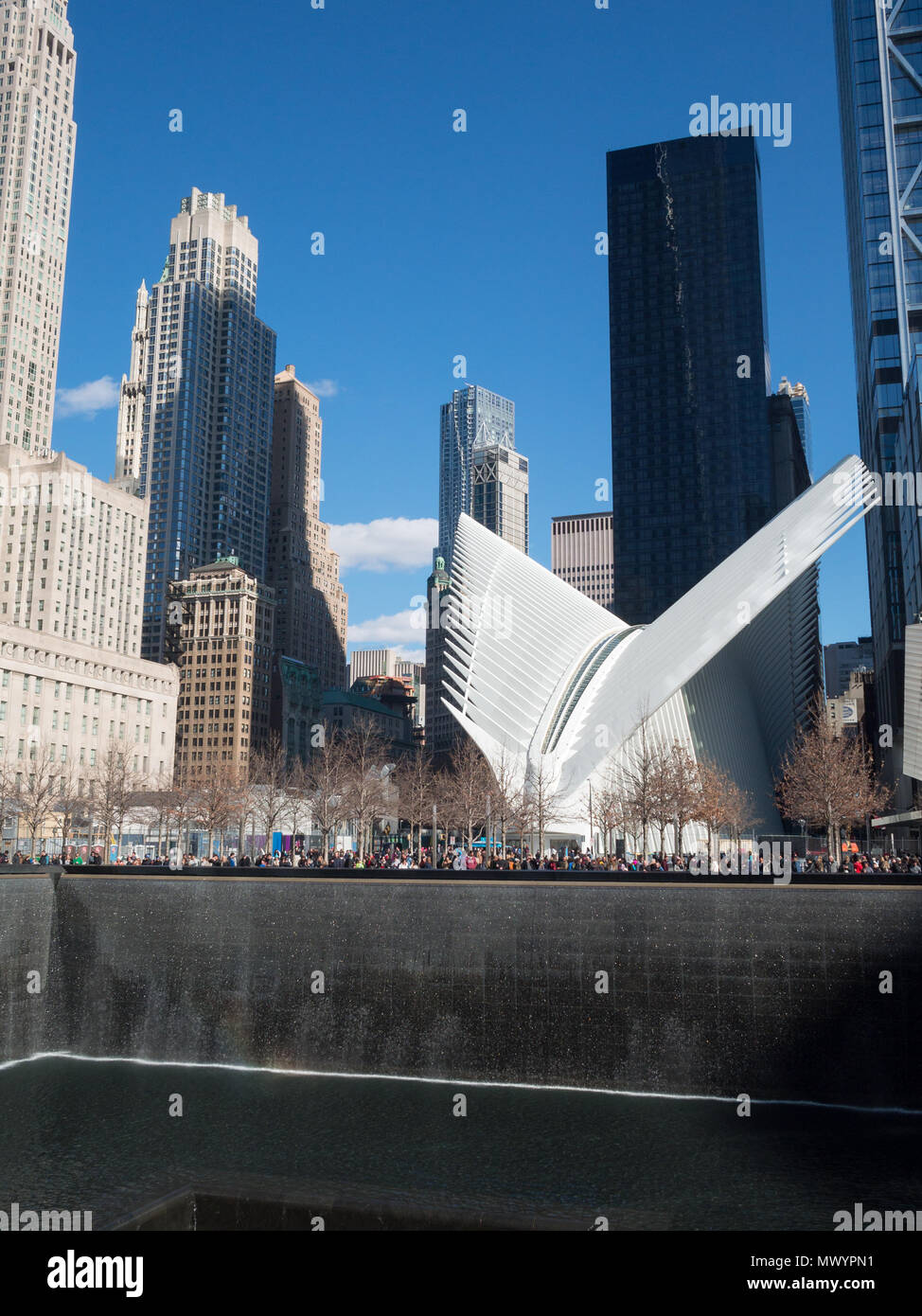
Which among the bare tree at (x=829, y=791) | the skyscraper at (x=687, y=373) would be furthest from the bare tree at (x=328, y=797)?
the skyscraper at (x=687, y=373)

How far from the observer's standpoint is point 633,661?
54094 mm

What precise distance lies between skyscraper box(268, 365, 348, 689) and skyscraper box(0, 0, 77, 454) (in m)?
54.8

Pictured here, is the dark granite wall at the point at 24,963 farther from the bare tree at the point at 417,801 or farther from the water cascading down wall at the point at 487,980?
the bare tree at the point at 417,801

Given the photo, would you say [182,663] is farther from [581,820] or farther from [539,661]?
[581,820]

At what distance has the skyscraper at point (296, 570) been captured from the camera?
18012cm

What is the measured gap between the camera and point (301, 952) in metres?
27.6

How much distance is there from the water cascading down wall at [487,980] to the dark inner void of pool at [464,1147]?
33.8 inches

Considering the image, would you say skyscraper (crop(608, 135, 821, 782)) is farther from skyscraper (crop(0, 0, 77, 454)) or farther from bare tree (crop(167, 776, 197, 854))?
bare tree (crop(167, 776, 197, 854))

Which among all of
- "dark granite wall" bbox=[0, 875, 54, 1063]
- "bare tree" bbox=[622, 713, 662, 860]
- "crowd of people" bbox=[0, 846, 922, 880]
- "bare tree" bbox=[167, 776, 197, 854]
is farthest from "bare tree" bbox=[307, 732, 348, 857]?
"dark granite wall" bbox=[0, 875, 54, 1063]

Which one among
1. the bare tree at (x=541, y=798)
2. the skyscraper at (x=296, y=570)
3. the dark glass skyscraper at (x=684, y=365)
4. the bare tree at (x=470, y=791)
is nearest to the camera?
the bare tree at (x=541, y=798)

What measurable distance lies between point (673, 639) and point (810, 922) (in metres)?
28.7

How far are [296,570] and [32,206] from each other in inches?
2744

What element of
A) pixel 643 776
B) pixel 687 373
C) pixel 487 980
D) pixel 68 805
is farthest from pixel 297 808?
pixel 687 373
